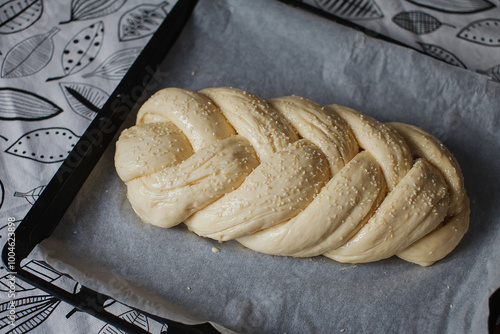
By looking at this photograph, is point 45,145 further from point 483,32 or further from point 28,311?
point 483,32

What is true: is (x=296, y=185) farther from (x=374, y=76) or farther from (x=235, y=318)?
(x=374, y=76)

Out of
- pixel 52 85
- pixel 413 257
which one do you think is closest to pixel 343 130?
pixel 413 257

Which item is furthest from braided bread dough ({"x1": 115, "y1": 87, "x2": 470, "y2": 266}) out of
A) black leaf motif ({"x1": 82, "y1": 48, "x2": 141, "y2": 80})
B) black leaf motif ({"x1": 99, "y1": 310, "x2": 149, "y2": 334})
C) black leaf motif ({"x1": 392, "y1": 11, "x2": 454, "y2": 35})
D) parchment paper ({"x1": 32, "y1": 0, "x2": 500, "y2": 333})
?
black leaf motif ({"x1": 392, "y1": 11, "x2": 454, "y2": 35})

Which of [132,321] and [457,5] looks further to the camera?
[457,5]

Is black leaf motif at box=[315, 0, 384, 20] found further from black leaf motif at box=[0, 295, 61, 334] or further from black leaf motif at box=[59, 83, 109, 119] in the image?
black leaf motif at box=[0, 295, 61, 334]

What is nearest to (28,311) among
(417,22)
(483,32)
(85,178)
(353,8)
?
(85,178)

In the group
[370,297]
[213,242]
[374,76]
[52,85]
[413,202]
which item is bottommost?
[370,297]

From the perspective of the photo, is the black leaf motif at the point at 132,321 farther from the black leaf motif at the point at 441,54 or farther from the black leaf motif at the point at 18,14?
the black leaf motif at the point at 441,54

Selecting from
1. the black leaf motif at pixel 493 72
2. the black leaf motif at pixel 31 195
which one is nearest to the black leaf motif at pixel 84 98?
the black leaf motif at pixel 31 195
